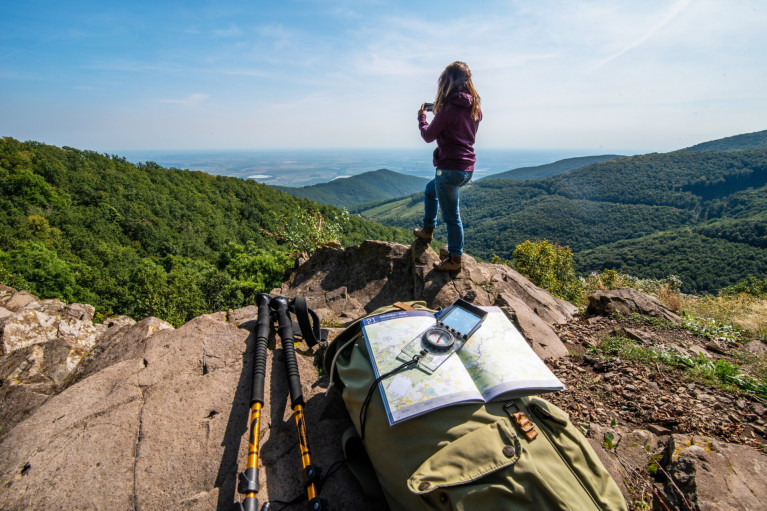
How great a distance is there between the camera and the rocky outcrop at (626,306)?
20.3 ft

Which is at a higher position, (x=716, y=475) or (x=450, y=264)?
(x=450, y=264)

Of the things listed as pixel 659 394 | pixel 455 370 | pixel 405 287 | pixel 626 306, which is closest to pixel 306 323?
pixel 455 370

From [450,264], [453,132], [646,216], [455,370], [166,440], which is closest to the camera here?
[455,370]

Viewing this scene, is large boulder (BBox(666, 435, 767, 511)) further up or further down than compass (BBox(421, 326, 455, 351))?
further down

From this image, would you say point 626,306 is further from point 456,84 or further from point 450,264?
point 456,84

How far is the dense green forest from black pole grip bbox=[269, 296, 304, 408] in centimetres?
651

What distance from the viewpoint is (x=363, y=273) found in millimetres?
6895

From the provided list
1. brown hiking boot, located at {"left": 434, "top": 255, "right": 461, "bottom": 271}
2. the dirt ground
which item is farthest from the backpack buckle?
brown hiking boot, located at {"left": 434, "top": 255, "right": 461, "bottom": 271}

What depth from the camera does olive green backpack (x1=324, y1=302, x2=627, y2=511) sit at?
5.56 ft

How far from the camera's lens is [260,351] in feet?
10.6

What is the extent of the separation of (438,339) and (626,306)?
578cm

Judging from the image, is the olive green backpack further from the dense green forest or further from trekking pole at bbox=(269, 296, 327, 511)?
the dense green forest

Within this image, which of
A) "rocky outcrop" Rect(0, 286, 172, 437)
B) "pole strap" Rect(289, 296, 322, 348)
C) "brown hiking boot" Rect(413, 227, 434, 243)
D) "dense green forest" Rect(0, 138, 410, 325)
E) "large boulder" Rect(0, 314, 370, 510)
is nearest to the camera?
"large boulder" Rect(0, 314, 370, 510)

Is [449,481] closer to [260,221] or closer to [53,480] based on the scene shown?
[53,480]
